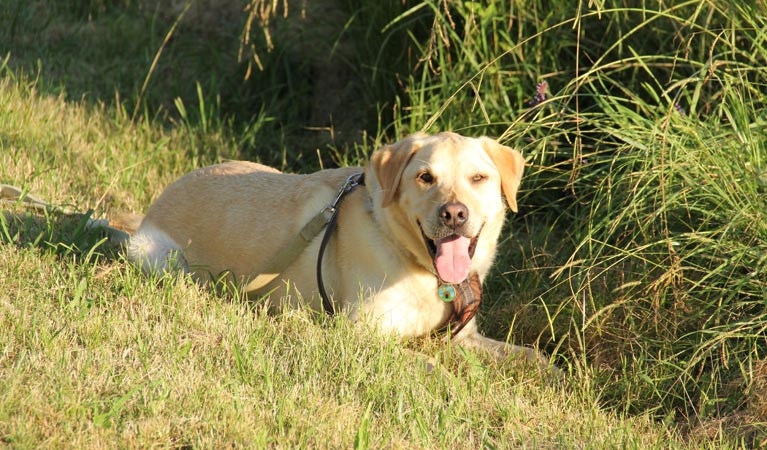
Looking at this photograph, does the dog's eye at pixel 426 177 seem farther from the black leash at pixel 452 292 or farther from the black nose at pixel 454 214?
the black leash at pixel 452 292

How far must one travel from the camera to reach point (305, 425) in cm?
322

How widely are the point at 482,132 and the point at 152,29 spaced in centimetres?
350

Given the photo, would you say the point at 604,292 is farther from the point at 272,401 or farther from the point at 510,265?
the point at 272,401

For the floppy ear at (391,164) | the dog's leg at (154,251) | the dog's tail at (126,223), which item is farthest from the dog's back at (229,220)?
the floppy ear at (391,164)

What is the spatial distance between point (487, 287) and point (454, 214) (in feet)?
4.42

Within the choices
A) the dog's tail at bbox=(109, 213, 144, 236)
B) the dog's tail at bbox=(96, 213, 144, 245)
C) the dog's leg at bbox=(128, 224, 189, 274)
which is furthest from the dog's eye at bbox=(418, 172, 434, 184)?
the dog's tail at bbox=(109, 213, 144, 236)

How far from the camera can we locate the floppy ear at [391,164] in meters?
4.05

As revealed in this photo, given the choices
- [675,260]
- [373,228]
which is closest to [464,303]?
[373,228]

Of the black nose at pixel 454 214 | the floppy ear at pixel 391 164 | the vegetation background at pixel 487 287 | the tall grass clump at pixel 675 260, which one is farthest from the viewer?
the floppy ear at pixel 391 164

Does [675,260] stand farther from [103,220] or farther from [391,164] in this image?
[103,220]

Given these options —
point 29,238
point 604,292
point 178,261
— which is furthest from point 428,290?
point 29,238

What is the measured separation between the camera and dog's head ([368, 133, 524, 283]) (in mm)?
3893

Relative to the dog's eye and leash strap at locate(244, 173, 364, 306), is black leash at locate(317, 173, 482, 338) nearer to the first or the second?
leash strap at locate(244, 173, 364, 306)

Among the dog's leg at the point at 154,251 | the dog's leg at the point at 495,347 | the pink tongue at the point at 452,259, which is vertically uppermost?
the pink tongue at the point at 452,259
